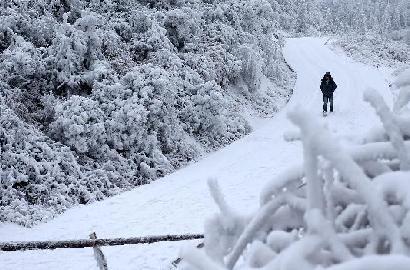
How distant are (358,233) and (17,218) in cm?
903

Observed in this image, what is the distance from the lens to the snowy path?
7742 mm

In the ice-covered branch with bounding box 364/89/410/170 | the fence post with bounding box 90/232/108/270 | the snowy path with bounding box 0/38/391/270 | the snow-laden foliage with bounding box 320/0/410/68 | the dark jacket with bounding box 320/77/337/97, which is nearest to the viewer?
the ice-covered branch with bounding box 364/89/410/170

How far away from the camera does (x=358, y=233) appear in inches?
39.4

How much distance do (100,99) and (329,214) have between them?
11.4 metres

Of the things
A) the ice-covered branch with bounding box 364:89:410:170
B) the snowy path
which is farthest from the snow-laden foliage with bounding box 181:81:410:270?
the snowy path

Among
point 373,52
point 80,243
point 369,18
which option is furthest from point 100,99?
point 369,18

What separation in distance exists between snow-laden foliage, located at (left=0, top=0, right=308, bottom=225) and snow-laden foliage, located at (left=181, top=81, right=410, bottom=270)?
Result: 8.74 meters

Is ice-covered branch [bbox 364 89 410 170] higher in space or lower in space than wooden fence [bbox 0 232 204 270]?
higher

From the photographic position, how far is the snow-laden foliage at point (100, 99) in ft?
33.7

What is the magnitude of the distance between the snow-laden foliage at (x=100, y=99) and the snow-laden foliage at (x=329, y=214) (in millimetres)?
8738

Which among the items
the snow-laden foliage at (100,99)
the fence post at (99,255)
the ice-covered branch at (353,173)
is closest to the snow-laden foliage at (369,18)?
the snow-laden foliage at (100,99)

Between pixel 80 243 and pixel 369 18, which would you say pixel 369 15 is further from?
pixel 80 243

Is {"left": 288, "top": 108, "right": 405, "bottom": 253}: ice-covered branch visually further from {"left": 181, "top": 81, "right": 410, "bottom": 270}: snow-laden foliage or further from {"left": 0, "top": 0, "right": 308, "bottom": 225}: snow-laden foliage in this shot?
{"left": 0, "top": 0, "right": 308, "bottom": 225}: snow-laden foliage

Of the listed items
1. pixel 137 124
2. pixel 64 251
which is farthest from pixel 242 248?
pixel 137 124
